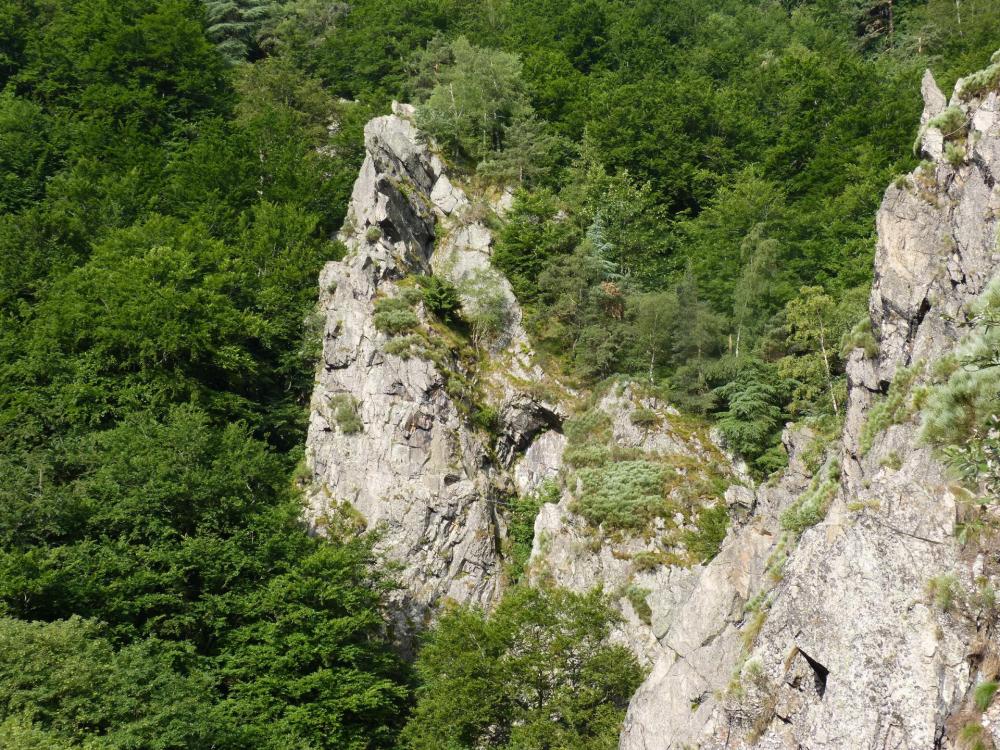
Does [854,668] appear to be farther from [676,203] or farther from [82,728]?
[676,203]

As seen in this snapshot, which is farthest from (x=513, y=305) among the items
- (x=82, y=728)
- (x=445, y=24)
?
(x=445, y=24)

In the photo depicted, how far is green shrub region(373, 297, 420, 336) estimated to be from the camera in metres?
29.3

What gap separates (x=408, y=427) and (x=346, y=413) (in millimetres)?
2078

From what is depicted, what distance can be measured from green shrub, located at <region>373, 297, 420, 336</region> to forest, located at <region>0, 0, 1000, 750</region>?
9.79ft

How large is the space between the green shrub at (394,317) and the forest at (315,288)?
9.79 ft

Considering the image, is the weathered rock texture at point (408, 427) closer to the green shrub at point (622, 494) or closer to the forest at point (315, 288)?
the forest at point (315, 288)

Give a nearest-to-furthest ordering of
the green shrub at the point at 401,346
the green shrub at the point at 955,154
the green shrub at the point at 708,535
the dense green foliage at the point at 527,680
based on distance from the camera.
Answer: the green shrub at the point at 955,154
the dense green foliage at the point at 527,680
the green shrub at the point at 708,535
the green shrub at the point at 401,346

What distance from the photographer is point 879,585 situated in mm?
11703

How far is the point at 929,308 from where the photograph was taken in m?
17.2

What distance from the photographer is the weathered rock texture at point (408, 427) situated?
26.0 meters

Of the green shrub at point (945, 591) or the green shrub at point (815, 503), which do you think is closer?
the green shrub at point (945, 591)

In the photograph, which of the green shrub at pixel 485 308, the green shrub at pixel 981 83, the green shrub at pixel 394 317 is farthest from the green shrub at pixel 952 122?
the green shrub at pixel 394 317

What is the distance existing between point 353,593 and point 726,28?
1798 inches

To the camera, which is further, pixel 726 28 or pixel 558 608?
pixel 726 28
